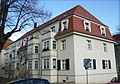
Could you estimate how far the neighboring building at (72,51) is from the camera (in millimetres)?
25027

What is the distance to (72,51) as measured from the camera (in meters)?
24.8

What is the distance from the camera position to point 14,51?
44.7 metres

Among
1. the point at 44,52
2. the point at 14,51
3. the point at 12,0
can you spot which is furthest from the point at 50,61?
the point at 14,51

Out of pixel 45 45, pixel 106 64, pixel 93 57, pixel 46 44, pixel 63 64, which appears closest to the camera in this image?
pixel 63 64

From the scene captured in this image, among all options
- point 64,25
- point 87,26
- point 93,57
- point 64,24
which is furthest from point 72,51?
point 87,26

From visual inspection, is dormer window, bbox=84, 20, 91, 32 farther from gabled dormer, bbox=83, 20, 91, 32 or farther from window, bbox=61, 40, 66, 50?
window, bbox=61, 40, 66, 50

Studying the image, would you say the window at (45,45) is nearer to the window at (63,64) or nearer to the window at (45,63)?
the window at (45,63)

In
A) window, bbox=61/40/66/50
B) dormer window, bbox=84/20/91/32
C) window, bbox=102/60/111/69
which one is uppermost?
dormer window, bbox=84/20/91/32

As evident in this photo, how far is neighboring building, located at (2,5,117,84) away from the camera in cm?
2503

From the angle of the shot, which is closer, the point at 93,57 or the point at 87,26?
the point at 93,57

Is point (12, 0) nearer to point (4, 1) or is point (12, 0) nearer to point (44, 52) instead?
point (4, 1)

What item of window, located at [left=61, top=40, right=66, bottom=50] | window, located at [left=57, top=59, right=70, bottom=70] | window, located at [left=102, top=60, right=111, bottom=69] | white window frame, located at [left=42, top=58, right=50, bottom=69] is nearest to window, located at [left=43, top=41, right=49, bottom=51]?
white window frame, located at [left=42, top=58, right=50, bottom=69]

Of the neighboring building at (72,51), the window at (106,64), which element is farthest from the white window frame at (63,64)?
the window at (106,64)

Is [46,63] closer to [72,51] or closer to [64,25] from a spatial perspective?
[72,51]
